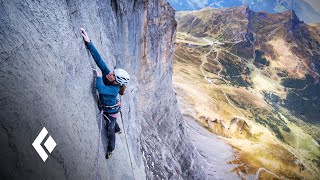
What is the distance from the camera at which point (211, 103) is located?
97.4 m

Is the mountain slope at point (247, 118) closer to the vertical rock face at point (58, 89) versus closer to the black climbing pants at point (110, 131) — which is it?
the vertical rock face at point (58, 89)

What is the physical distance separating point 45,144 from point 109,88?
3467 millimetres

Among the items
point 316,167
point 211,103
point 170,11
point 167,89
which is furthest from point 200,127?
point 316,167

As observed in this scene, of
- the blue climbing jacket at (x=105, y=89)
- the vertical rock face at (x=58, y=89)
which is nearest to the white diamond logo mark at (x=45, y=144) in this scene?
the vertical rock face at (x=58, y=89)

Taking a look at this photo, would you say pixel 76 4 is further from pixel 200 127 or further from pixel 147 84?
pixel 200 127

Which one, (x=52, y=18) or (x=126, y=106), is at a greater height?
(x=52, y=18)

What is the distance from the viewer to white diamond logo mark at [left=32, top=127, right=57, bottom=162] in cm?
525

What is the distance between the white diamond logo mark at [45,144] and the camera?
5.25m

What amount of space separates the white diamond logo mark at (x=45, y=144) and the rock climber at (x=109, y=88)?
3095mm

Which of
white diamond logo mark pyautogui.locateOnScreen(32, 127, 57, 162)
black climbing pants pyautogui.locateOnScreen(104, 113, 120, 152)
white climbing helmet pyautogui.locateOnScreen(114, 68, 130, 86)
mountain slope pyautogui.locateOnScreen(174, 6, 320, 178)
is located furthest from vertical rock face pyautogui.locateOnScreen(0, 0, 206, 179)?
mountain slope pyautogui.locateOnScreen(174, 6, 320, 178)

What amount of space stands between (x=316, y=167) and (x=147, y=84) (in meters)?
120

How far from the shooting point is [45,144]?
5.53 metres

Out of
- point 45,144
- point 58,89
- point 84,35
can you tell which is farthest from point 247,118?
point 45,144

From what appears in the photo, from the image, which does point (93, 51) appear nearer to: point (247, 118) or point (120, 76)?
point (120, 76)
